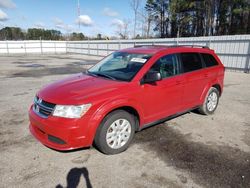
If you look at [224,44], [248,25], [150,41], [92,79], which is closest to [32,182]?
[92,79]

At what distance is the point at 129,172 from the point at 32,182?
1299 mm

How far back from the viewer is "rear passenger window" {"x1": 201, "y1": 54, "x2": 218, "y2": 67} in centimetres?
505

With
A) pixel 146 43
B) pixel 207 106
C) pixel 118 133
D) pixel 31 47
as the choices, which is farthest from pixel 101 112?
pixel 31 47

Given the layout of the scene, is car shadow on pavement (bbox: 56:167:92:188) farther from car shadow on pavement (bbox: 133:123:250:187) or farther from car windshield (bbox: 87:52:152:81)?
car windshield (bbox: 87:52:152:81)

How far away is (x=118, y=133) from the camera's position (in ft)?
11.4

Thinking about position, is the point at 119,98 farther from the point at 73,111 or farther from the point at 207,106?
the point at 207,106

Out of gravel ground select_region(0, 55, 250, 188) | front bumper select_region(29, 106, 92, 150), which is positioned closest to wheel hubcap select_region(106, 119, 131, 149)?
gravel ground select_region(0, 55, 250, 188)

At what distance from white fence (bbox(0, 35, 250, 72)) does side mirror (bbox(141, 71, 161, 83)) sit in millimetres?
11806

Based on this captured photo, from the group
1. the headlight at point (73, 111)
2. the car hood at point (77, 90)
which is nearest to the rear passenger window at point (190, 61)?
the car hood at point (77, 90)

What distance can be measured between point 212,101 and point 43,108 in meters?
4.07

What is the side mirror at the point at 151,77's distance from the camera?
3561 millimetres

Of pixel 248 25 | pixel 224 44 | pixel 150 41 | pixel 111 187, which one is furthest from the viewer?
pixel 248 25

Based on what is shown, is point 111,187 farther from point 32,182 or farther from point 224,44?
point 224,44

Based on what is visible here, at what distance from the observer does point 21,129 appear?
14.6 ft
